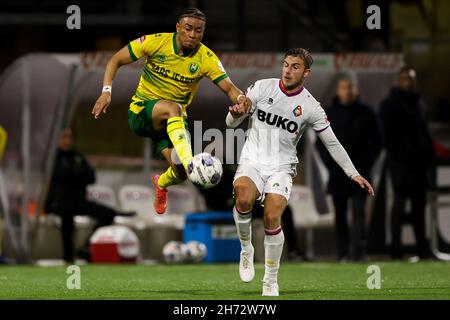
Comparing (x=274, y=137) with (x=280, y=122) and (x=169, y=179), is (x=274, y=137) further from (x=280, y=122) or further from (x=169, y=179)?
(x=169, y=179)

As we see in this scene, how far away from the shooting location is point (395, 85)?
730 inches

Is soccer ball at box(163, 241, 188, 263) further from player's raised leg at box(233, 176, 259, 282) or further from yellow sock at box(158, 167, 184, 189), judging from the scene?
player's raised leg at box(233, 176, 259, 282)

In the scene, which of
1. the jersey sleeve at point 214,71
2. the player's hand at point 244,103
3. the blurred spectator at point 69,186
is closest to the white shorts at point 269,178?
the player's hand at point 244,103

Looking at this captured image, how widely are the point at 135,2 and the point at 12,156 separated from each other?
527 inches

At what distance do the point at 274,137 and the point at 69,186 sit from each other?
743 centimetres

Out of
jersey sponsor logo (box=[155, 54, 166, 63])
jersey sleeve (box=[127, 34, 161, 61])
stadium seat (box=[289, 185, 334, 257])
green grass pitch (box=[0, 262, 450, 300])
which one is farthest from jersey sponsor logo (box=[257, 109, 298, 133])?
stadium seat (box=[289, 185, 334, 257])

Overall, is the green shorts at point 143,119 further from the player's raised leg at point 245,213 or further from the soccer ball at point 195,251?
the soccer ball at point 195,251

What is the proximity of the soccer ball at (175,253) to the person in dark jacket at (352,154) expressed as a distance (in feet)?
7.02

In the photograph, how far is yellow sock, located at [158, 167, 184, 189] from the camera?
12.8 m

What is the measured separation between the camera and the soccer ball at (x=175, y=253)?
715 inches

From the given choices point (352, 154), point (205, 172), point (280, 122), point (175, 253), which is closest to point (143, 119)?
point (205, 172)

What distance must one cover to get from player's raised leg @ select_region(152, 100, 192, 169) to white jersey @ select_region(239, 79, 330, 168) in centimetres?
53

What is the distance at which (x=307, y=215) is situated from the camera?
20.3m
